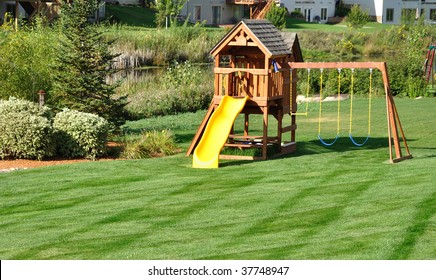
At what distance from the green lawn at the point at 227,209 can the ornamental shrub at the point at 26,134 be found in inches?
66.9

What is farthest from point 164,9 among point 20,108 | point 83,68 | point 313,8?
point 20,108

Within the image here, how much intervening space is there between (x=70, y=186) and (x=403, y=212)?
6785 millimetres

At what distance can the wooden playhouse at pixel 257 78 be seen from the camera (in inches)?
937

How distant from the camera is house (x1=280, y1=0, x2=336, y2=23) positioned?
341 ft

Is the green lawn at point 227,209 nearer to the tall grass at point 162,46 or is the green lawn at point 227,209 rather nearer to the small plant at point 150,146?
the small plant at point 150,146

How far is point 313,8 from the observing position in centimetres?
10425

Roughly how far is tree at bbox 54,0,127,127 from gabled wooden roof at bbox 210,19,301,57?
3.54 metres

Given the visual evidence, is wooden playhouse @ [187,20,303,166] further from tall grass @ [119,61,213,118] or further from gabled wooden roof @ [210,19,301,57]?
tall grass @ [119,61,213,118]

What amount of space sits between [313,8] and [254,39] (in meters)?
81.7

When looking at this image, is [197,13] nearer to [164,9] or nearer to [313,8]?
[164,9]

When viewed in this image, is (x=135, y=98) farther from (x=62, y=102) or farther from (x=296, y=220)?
(x=296, y=220)

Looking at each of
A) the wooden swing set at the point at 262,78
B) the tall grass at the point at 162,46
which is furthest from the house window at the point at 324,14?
the wooden swing set at the point at 262,78

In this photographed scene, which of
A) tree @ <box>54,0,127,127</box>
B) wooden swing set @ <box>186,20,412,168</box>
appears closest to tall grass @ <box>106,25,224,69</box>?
tree @ <box>54,0,127,127</box>

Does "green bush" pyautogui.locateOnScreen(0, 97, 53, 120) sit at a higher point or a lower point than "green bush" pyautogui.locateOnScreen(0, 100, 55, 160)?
higher
